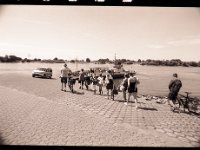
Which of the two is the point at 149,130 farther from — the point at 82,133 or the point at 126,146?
the point at 82,133

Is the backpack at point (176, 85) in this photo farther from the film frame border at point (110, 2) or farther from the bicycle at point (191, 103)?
the film frame border at point (110, 2)

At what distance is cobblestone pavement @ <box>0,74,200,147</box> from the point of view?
6.64 metres

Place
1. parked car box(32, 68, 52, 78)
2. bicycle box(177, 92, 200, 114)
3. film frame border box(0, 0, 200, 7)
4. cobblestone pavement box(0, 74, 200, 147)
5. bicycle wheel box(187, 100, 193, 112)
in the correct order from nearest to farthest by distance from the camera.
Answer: film frame border box(0, 0, 200, 7)
cobblestone pavement box(0, 74, 200, 147)
bicycle box(177, 92, 200, 114)
bicycle wheel box(187, 100, 193, 112)
parked car box(32, 68, 52, 78)

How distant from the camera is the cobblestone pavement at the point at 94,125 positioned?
21.8 feet

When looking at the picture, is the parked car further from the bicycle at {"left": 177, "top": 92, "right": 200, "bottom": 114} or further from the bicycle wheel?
the bicycle wheel

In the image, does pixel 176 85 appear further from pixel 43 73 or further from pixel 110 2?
pixel 43 73

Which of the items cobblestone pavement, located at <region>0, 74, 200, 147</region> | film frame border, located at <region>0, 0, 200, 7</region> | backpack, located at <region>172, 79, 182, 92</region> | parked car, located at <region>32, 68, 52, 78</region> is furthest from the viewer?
parked car, located at <region>32, 68, 52, 78</region>

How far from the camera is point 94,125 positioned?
8.03m

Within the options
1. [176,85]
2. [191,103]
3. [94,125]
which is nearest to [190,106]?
[191,103]

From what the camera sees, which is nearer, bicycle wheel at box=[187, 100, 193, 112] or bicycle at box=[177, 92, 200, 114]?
bicycle at box=[177, 92, 200, 114]

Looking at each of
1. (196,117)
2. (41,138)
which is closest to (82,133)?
(41,138)

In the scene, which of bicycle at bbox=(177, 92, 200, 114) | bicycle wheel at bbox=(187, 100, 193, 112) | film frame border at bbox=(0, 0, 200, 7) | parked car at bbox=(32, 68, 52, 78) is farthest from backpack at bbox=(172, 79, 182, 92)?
parked car at bbox=(32, 68, 52, 78)


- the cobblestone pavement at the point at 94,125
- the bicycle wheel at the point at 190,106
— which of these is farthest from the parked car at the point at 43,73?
the bicycle wheel at the point at 190,106

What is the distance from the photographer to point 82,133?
721cm
